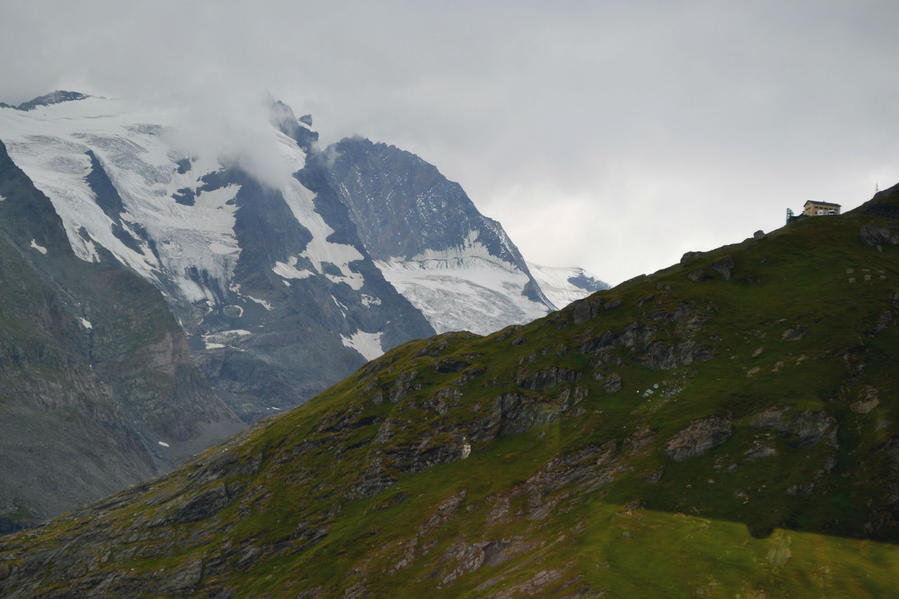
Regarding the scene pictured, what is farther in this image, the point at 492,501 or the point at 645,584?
the point at 492,501

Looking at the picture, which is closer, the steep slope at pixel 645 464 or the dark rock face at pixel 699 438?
the steep slope at pixel 645 464

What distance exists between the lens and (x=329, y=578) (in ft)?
500

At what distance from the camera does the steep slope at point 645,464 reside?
109250mm

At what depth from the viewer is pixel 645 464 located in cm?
13388

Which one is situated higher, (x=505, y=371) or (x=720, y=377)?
(x=505, y=371)

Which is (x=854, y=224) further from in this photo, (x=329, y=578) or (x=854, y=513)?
(x=329, y=578)

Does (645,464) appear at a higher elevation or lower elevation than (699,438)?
lower

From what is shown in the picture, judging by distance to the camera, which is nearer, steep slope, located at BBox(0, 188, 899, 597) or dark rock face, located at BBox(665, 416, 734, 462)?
steep slope, located at BBox(0, 188, 899, 597)


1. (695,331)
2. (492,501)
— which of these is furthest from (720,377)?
(492,501)

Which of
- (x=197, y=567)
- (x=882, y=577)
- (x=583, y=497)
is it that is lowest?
(x=882, y=577)

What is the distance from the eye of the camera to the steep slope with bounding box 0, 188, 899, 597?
10925 cm

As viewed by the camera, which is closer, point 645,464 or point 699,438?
point 699,438

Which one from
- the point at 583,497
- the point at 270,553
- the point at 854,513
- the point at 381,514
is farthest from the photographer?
the point at 270,553

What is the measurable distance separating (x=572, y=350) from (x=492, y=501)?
43890mm
